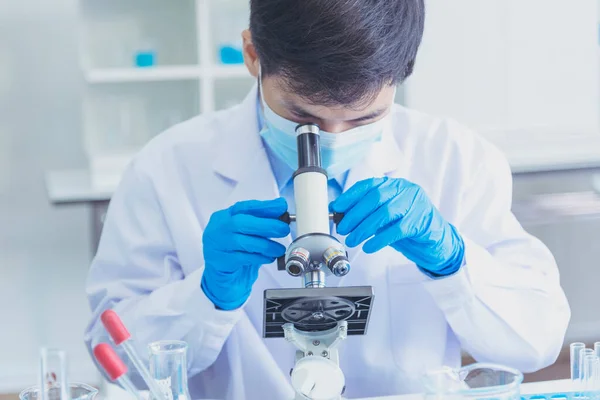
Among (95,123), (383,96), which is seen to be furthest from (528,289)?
(95,123)

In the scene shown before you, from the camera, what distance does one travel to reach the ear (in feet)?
4.84

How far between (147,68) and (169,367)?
2.21m

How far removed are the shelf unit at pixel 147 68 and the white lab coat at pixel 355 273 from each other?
1.53 m

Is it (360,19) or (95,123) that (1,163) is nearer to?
(95,123)

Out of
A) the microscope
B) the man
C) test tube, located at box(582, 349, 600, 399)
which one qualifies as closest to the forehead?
the man

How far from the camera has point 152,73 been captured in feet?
Result: 10.4

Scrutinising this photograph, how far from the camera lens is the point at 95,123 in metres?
3.34

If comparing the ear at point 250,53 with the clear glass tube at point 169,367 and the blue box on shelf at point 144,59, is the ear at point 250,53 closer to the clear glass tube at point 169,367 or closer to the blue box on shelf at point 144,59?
the clear glass tube at point 169,367

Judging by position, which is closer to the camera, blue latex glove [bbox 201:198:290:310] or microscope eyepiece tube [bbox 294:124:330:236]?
microscope eyepiece tube [bbox 294:124:330:236]

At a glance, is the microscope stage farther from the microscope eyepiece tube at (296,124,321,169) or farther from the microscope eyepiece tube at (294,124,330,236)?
the microscope eyepiece tube at (296,124,321,169)

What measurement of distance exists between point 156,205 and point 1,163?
2.06 meters

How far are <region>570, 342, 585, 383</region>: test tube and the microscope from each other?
0.35 metres

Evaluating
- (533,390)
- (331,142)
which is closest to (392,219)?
(331,142)

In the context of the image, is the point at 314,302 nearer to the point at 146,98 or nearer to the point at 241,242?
the point at 241,242
